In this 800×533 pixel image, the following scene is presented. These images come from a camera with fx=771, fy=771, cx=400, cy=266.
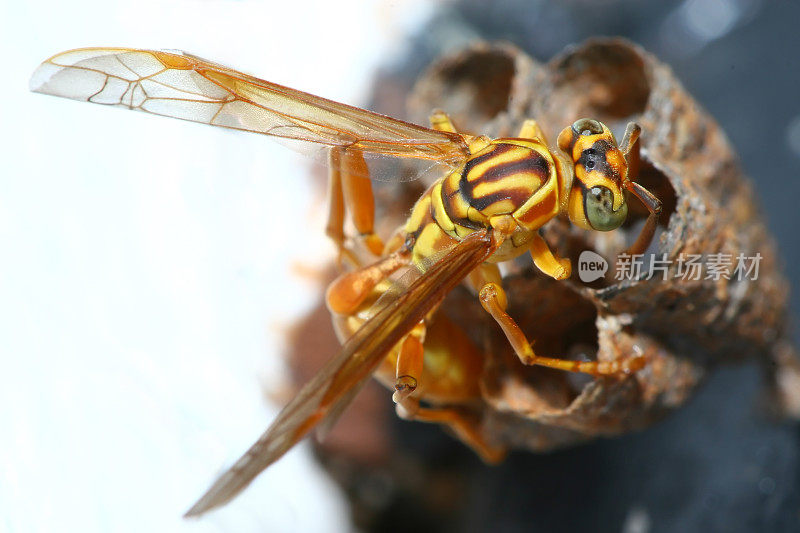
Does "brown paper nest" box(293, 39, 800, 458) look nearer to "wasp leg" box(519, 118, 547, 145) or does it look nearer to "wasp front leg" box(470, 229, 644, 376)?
"wasp front leg" box(470, 229, 644, 376)

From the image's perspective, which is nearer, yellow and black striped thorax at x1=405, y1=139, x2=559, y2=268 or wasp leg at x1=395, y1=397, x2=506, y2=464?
yellow and black striped thorax at x1=405, y1=139, x2=559, y2=268

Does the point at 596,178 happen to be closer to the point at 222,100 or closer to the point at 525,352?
the point at 525,352

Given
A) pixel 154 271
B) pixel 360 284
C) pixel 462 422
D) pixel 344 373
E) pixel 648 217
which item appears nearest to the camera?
pixel 344 373

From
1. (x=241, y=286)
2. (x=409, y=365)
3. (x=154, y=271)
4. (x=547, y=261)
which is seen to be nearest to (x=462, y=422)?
(x=409, y=365)

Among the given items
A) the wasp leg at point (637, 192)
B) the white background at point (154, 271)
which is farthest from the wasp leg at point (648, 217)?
the white background at point (154, 271)

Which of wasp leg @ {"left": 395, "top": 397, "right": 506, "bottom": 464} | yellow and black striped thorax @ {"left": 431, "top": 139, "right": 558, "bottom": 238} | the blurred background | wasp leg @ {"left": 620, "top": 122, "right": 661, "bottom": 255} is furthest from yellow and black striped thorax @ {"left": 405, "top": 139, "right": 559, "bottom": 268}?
the blurred background

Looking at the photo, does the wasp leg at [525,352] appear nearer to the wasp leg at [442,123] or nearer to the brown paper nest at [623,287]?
the brown paper nest at [623,287]
